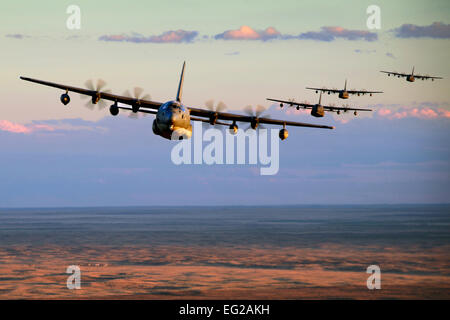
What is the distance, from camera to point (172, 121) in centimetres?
5666

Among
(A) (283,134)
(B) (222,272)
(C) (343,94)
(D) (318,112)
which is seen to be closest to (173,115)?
(A) (283,134)

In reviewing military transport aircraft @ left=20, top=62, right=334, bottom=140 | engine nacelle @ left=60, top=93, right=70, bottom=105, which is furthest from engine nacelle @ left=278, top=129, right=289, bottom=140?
engine nacelle @ left=60, top=93, right=70, bottom=105

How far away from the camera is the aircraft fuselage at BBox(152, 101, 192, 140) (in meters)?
56.9

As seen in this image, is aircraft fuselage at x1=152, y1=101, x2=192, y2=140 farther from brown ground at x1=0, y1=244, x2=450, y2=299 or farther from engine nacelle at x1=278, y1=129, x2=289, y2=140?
brown ground at x1=0, y1=244, x2=450, y2=299

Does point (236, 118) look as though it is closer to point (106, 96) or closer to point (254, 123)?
point (254, 123)

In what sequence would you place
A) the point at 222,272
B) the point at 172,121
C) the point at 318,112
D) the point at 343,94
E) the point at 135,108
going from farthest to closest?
the point at 343,94, the point at 318,112, the point at 222,272, the point at 135,108, the point at 172,121

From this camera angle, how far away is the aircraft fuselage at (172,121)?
56.9 m

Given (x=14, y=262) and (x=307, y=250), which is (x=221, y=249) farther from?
(x=14, y=262)

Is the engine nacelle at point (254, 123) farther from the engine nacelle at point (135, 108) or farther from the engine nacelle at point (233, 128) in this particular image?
the engine nacelle at point (135, 108)

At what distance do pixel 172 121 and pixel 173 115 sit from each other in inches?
24.2

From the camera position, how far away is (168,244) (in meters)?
126

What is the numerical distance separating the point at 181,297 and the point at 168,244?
212ft
